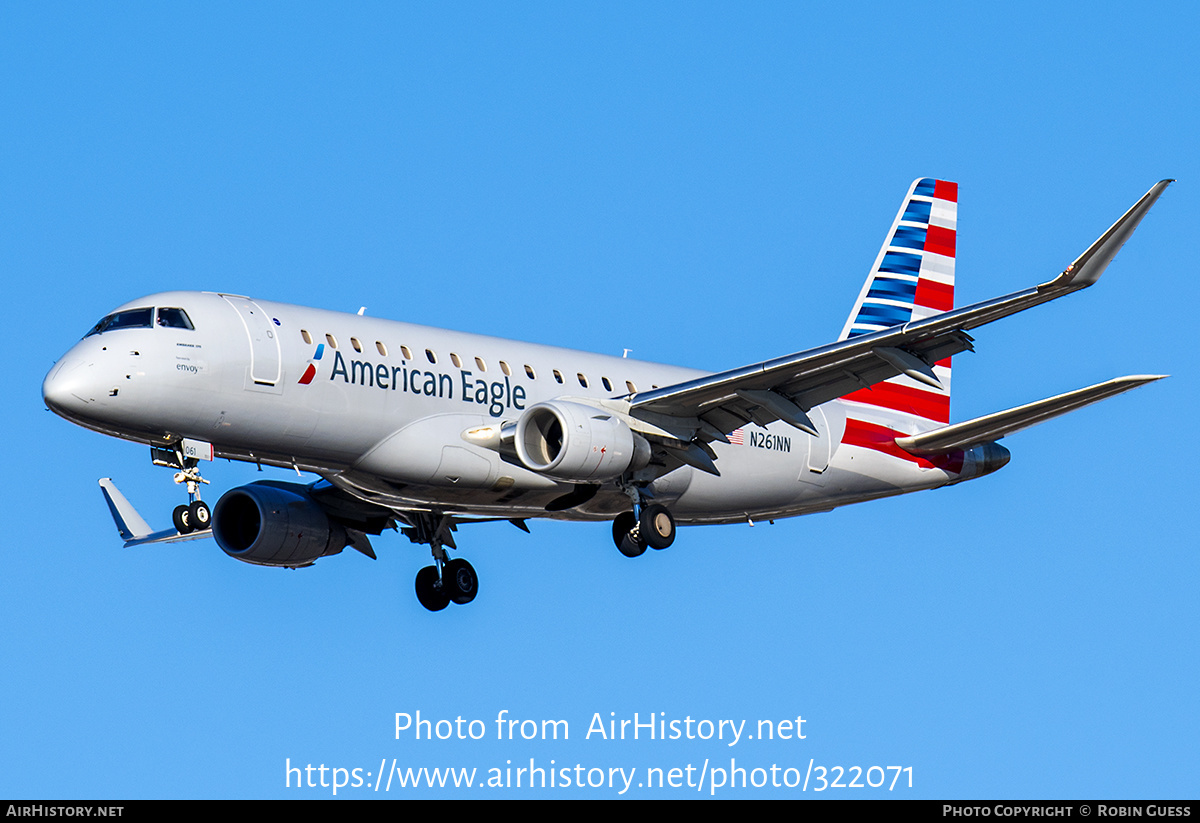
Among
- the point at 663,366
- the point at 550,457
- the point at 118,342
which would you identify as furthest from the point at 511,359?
the point at 118,342

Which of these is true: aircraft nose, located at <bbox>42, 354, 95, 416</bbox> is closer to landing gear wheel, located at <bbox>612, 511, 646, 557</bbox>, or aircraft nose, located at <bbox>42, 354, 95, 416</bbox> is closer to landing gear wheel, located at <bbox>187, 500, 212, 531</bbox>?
landing gear wheel, located at <bbox>187, 500, 212, 531</bbox>

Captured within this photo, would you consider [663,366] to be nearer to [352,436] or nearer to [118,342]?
[352,436]

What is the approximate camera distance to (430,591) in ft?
130

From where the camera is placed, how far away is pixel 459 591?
39.5m

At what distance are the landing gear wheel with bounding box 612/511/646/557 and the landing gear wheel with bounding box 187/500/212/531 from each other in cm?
931

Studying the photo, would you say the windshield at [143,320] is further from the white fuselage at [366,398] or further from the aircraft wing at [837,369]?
the aircraft wing at [837,369]

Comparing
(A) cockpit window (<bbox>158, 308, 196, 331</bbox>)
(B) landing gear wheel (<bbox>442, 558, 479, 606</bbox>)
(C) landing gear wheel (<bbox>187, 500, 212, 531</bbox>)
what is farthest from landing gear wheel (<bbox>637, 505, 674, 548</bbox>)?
(A) cockpit window (<bbox>158, 308, 196, 331</bbox>)

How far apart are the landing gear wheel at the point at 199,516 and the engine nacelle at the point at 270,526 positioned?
649 centimetres

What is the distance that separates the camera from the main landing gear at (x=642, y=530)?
3666 cm

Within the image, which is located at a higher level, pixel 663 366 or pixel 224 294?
pixel 663 366

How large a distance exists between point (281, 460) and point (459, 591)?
7384mm

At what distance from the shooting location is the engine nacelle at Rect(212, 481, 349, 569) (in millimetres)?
38000

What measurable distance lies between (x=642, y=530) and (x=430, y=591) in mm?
5843

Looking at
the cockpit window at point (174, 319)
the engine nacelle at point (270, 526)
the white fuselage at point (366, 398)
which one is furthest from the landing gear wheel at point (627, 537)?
the cockpit window at point (174, 319)
